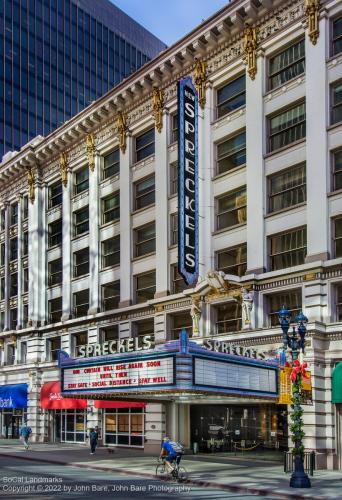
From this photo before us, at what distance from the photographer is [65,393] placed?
3850cm

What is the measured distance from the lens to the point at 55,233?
58.3 meters

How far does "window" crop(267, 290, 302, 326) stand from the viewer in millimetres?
36875

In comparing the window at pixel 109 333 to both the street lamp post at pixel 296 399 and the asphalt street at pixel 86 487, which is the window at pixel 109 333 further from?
the street lamp post at pixel 296 399

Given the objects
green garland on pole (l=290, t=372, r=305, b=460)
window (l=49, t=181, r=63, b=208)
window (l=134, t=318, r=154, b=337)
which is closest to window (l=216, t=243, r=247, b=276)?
window (l=134, t=318, r=154, b=337)

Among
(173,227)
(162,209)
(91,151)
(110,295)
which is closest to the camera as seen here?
(173,227)

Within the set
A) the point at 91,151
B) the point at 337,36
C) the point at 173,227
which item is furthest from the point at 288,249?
the point at 91,151

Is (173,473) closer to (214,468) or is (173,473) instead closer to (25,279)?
(214,468)

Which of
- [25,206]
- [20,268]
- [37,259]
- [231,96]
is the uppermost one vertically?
[231,96]

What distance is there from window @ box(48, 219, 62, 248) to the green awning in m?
28.7

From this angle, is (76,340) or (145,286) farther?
(76,340)

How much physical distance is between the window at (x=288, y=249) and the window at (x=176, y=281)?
7338 mm

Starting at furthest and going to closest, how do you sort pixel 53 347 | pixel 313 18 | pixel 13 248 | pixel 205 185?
pixel 13 248 < pixel 53 347 < pixel 205 185 < pixel 313 18

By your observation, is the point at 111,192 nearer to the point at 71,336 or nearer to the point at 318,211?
the point at 71,336

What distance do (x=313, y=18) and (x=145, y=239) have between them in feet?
58.6
